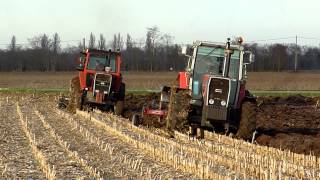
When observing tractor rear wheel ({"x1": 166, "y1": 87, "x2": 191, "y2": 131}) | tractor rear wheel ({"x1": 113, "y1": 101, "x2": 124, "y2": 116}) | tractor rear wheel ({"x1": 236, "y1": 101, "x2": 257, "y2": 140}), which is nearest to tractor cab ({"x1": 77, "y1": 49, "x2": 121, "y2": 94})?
tractor rear wheel ({"x1": 113, "y1": 101, "x2": 124, "y2": 116})

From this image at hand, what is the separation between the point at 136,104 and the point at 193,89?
1218 cm

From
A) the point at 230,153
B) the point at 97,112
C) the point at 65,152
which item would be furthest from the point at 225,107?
the point at 97,112

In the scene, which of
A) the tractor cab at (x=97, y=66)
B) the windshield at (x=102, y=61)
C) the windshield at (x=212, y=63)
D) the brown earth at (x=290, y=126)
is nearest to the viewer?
the brown earth at (x=290, y=126)

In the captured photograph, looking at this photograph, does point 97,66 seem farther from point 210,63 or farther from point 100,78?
point 210,63

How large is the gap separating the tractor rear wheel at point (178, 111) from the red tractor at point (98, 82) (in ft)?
25.1

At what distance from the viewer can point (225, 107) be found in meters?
15.7

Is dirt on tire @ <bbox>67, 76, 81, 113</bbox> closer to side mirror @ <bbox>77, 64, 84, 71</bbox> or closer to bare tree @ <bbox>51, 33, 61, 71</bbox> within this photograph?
side mirror @ <bbox>77, 64, 84, 71</bbox>

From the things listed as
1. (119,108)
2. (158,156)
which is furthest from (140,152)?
(119,108)

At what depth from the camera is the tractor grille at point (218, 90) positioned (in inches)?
618

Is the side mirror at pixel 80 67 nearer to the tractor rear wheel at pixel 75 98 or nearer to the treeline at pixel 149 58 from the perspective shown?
the tractor rear wheel at pixel 75 98

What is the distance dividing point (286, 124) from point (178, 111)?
18.8ft

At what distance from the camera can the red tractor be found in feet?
77.6

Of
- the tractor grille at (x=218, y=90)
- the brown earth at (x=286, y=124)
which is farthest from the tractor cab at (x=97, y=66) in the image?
the tractor grille at (x=218, y=90)

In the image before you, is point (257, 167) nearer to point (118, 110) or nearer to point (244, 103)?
point (244, 103)
